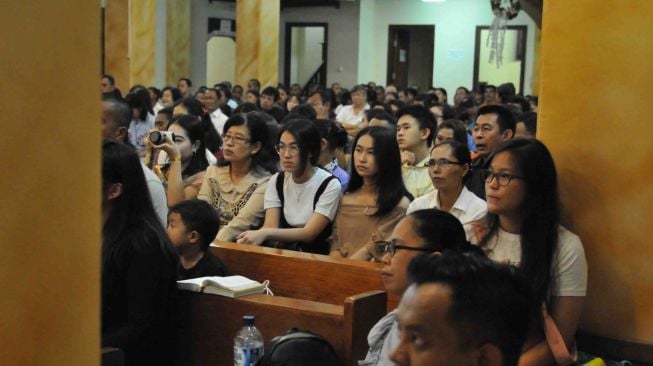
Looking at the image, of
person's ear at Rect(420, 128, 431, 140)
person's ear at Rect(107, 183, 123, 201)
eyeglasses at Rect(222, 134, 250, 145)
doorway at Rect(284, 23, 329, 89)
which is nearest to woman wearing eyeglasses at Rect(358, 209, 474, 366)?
person's ear at Rect(107, 183, 123, 201)

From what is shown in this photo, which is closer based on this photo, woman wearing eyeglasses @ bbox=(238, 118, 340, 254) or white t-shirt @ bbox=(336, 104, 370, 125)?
woman wearing eyeglasses @ bbox=(238, 118, 340, 254)

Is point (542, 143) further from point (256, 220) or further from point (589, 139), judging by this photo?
point (256, 220)

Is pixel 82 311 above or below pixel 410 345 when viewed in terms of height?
above

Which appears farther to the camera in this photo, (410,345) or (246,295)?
(246,295)

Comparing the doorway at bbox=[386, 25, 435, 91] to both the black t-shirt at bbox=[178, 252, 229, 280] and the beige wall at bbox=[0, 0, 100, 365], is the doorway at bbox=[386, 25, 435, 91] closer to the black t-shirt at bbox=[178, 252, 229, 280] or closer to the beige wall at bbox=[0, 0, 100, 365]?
the black t-shirt at bbox=[178, 252, 229, 280]

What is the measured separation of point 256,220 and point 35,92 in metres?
3.97

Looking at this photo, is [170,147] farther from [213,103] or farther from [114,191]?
[213,103]

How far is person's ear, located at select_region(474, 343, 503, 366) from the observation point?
1.76m

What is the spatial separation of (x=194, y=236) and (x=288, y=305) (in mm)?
647

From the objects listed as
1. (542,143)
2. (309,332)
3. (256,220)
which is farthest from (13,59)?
(256,220)

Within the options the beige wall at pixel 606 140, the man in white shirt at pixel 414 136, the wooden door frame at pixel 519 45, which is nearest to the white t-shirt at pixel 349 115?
the man in white shirt at pixel 414 136

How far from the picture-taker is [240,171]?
17.7 ft

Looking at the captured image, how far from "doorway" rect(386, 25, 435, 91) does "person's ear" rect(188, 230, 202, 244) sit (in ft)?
55.9

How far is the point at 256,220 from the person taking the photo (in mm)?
5168
